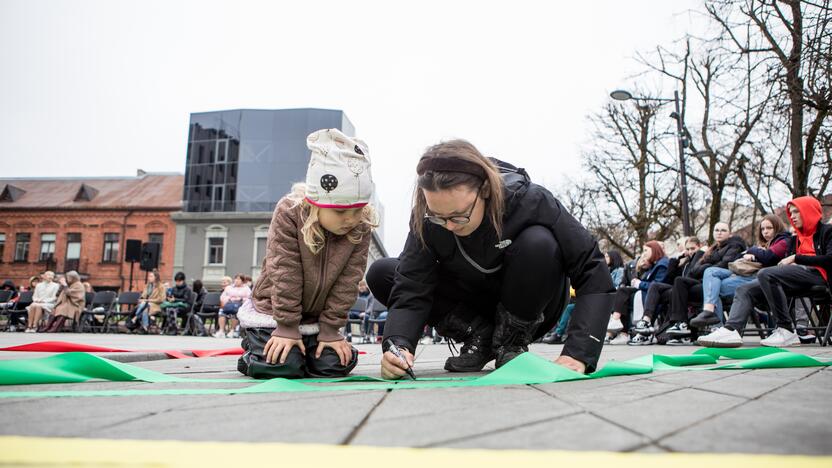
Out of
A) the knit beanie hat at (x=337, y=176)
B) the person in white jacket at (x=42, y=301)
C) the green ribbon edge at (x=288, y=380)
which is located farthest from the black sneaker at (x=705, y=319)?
the person in white jacket at (x=42, y=301)

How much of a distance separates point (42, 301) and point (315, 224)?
14.6 meters

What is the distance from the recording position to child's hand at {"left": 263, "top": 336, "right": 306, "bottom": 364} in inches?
103

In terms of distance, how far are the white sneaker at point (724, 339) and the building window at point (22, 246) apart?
41.2 m

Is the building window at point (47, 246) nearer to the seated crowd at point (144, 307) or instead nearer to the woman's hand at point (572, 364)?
the seated crowd at point (144, 307)

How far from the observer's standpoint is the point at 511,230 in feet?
8.68

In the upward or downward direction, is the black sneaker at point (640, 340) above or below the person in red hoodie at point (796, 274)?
below

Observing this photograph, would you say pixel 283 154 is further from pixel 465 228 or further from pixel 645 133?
pixel 465 228

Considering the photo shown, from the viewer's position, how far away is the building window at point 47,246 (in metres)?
36.2

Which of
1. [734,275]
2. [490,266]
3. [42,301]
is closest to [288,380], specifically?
[490,266]

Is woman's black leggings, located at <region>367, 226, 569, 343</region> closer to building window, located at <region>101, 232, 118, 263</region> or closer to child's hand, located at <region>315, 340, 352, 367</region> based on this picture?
child's hand, located at <region>315, 340, 352, 367</region>

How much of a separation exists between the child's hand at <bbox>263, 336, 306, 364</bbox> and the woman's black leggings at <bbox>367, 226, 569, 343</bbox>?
1.51 ft

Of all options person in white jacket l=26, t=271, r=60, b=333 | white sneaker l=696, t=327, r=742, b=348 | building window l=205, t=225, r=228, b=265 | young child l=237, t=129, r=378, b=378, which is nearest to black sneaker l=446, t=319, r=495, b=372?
young child l=237, t=129, r=378, b=378

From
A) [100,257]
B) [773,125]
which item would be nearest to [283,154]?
[100,257]

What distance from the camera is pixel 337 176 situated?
104 inches
